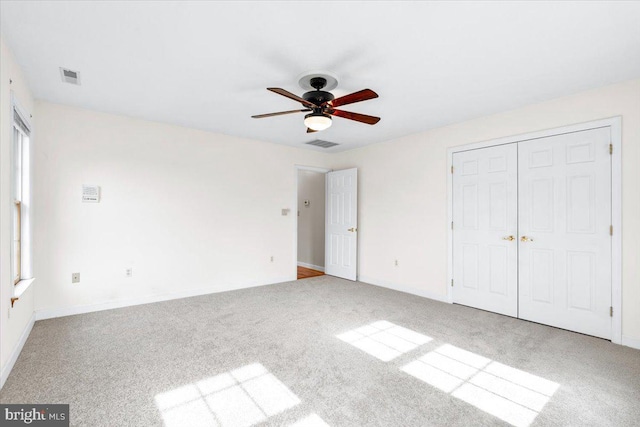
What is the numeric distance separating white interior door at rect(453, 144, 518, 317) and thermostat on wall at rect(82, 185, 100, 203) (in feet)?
15.4

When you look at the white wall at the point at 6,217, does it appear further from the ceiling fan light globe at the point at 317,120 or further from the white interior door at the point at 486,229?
the white interior door at the point at 486,229

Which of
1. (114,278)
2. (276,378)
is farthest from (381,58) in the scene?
(114,278)

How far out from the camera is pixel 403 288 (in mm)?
4891

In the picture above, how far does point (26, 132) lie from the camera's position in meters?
3.11

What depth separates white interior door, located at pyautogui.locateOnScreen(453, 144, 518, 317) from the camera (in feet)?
12.3

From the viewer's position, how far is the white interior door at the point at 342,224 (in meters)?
5.67

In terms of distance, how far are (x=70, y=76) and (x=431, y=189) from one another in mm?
4441

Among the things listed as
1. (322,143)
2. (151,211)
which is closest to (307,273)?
(322,143)

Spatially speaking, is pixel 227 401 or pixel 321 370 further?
pixel 321 370

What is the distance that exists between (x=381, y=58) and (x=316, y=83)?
0.62 m

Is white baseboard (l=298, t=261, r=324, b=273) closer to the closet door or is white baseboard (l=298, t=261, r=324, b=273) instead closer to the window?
the closet door

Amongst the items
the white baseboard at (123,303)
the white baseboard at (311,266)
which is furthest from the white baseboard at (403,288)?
the white baseboard at (123,303)

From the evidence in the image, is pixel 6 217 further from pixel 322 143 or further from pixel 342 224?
pixel 342 224

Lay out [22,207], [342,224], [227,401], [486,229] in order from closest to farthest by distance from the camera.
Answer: [227,401] < [22,207] < [486,229] < [342,224]
